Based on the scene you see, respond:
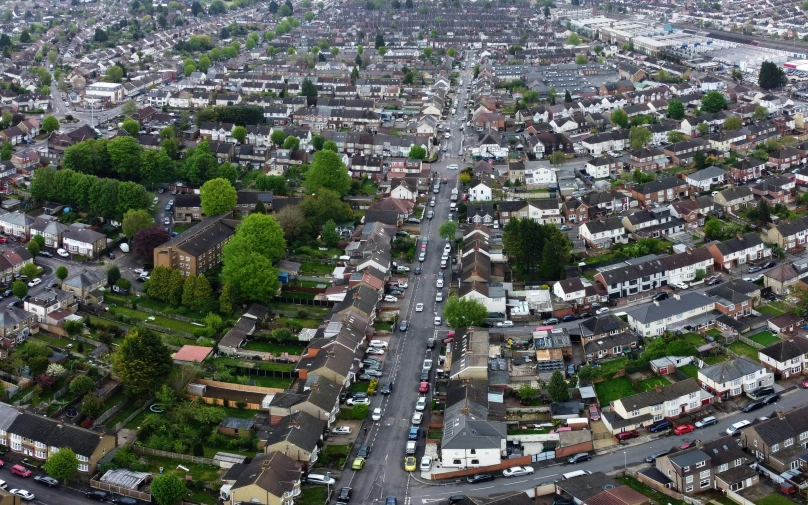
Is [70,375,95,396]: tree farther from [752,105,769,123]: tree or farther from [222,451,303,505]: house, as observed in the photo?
[752,105,769,123]: tree

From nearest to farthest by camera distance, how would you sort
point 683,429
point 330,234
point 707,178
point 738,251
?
1. point 683,429
2. point 738,251
3. point 330,234
4. point 707,178

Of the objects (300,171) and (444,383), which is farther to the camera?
(300,171)

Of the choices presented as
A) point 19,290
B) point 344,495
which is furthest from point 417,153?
point 344,495

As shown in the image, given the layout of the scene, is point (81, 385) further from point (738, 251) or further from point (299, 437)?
point (738, 251)

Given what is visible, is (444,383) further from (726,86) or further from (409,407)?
(726,86)

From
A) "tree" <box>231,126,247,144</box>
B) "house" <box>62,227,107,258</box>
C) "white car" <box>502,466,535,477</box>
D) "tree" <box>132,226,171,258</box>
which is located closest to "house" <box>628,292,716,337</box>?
"white car" <box>502,466,535,477</box>

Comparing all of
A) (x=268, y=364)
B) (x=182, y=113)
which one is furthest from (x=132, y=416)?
(x=182, y=113)
